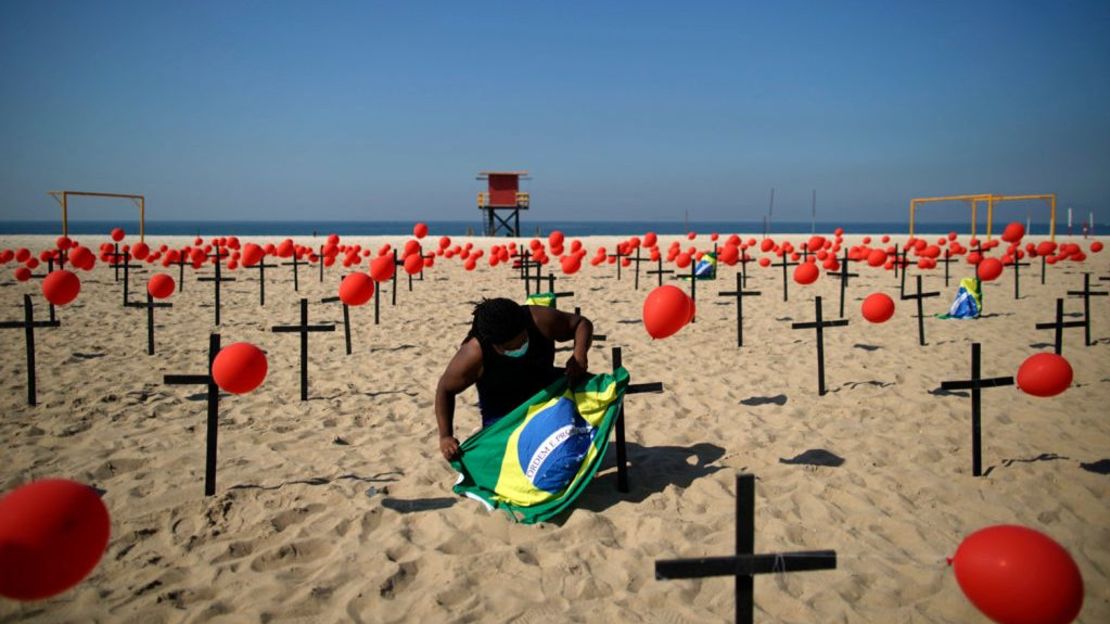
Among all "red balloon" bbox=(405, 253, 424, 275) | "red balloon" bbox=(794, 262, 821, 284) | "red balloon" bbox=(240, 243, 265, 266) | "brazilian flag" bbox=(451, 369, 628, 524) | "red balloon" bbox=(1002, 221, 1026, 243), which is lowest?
"brazilian flag" bbox=(451, 369, 628, 524)

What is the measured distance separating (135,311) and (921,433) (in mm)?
15090

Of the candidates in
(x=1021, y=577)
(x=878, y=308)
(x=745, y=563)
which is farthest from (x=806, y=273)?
(x=1021, y=577)

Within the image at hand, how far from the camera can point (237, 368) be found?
441 centimetres

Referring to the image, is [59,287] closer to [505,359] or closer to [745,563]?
[505,359]

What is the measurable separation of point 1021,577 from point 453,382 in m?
3.12

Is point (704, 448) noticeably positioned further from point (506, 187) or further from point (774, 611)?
point (506, 187)

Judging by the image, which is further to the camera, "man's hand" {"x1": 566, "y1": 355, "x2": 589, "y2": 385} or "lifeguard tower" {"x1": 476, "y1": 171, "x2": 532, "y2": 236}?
"lifeguard tower" {"x1": 476, "y1": 171, "x2": 532, "y2": 236}

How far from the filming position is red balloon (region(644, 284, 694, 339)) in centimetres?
521

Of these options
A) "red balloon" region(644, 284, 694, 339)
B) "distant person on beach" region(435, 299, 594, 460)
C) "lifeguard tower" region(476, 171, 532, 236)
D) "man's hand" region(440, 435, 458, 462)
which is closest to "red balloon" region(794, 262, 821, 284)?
"red balloon" region(644, 284, 694, 339)

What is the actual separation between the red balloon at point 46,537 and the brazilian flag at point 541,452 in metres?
2.33

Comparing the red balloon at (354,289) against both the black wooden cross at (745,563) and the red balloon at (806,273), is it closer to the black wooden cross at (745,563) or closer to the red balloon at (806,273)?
the black wooden cross at (745,563)

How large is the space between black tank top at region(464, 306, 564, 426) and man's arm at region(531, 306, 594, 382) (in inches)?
2.3

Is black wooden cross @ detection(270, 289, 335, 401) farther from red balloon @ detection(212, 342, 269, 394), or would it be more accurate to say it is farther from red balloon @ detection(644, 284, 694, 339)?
red balloon @ detection(644, 284, 694, 339)

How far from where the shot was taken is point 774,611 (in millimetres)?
3318
